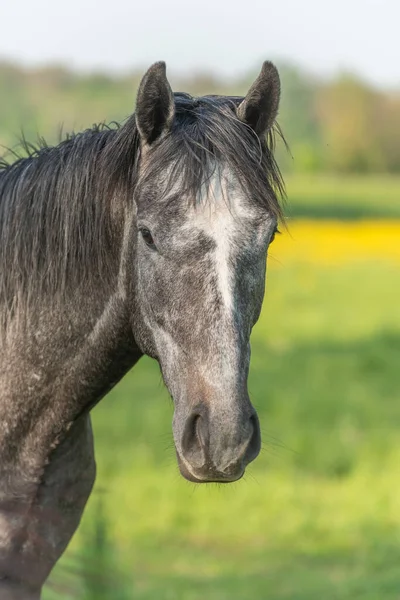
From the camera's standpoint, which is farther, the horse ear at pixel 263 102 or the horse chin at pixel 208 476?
the horse ear at pixel 263 102

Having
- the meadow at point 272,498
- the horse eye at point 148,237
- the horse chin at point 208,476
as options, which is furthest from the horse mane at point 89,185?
the horse chin at point 208,476

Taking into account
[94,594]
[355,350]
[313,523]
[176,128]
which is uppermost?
[176,128]

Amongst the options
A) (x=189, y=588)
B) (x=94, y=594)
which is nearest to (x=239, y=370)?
(x=94, y=594)

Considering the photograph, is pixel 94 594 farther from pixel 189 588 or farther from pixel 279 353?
pixel 279 353

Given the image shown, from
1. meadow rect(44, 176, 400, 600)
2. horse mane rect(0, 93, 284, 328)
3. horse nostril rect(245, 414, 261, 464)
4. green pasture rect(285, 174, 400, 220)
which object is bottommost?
green pasture rect(285, 174, 400, 220)

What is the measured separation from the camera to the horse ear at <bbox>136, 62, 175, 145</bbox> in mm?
3232

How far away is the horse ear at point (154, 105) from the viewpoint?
323 centimetres

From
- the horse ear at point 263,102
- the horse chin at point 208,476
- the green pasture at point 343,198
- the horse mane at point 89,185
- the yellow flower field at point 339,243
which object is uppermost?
the horse ear at point 263,102

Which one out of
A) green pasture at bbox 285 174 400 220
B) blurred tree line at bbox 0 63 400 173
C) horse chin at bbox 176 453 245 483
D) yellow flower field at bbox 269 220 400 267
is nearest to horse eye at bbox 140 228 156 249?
horse chin at bbox 176 453 245 483

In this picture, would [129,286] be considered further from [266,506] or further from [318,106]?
[318,106]

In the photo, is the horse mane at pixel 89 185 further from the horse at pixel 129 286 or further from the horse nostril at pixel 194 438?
the horse nostril at pixel 194 438

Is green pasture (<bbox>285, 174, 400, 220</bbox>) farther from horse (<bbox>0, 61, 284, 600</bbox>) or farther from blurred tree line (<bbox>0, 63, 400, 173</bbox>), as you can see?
horse (<bbox>0, 61, 284, 600</bbox>)

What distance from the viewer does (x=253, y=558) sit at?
312 inches

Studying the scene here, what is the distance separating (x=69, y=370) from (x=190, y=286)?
0.76 metres
